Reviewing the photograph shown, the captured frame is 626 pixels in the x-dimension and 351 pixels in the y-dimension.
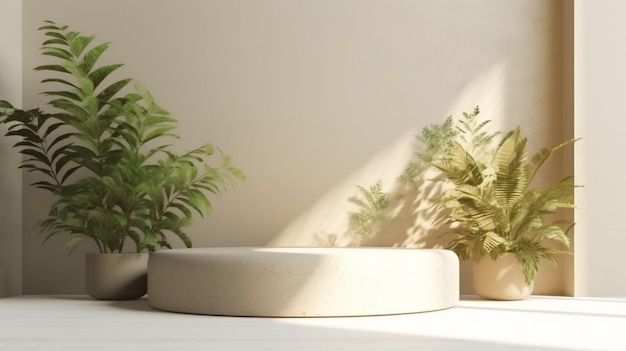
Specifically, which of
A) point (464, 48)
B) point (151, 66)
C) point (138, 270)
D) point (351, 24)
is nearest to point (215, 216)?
point (138, 270)

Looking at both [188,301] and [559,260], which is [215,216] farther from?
[559,260]

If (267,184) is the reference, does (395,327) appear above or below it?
below

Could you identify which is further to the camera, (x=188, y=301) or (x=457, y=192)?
(x=457, y=192)

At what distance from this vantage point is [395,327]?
4.28 meters

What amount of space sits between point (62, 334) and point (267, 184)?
2791mm

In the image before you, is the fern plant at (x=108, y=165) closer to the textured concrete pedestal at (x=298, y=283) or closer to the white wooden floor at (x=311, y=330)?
the white wooden floor at (x=311, y=330)

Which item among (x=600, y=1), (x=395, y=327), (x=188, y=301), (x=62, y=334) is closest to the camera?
(x=62, y=334)

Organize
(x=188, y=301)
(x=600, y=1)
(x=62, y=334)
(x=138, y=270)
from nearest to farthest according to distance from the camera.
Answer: (x=62, y=334)
(x=188, y=301)
(x=138, y=270)
(x=600, y=1)

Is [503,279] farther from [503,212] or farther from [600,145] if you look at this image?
[600,145]

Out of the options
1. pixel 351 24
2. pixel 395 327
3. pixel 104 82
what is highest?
pixel 351 24

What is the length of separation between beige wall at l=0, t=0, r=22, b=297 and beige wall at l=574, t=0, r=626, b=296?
14.9ft

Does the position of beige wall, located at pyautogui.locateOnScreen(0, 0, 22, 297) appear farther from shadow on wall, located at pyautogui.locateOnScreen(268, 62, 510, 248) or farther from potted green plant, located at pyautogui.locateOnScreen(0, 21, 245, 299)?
shadow on wall, located at pyautogui.locateOnScreen(268, 62, 510, 248)

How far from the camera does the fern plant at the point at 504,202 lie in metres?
5.94

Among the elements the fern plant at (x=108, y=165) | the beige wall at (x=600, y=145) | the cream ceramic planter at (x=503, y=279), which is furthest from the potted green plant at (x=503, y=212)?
the fern plant at (x=108, y=165)
